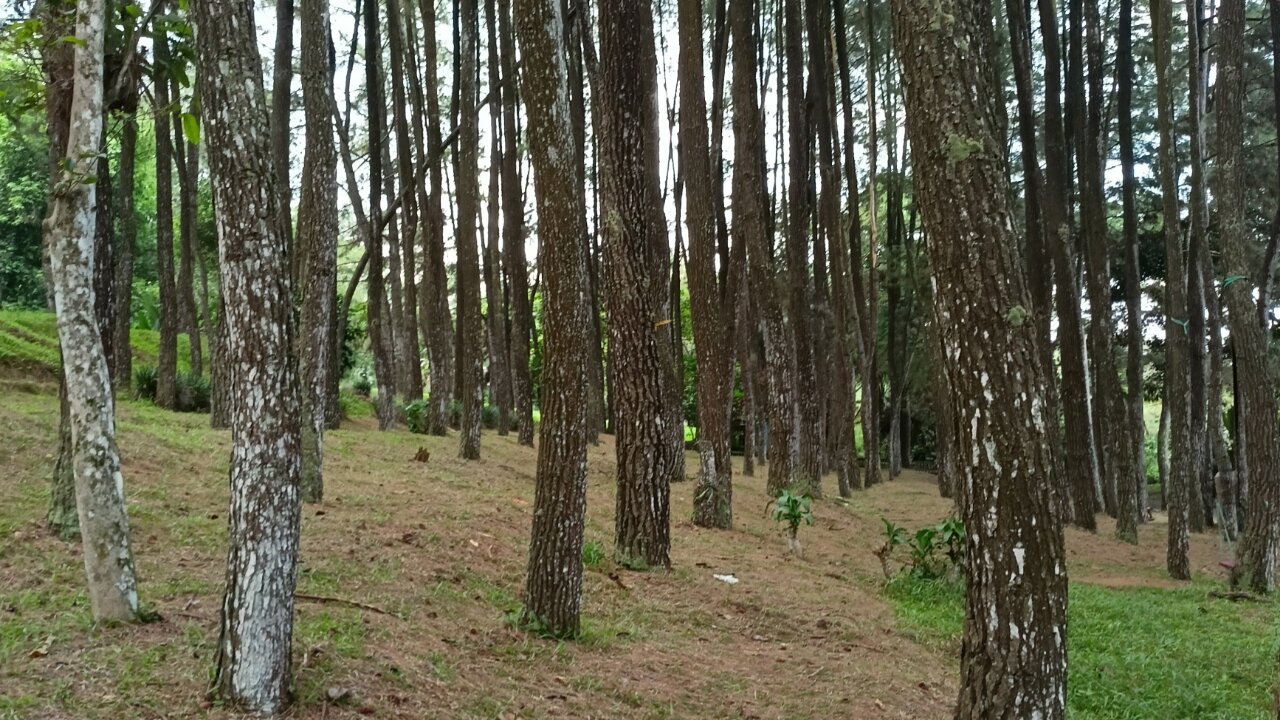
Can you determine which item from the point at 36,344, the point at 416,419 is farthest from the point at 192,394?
the point at 416,419

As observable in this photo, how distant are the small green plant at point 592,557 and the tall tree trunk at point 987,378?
14.2ft

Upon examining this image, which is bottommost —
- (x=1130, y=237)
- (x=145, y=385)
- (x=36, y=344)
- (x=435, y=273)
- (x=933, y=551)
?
(x=933, y=551)

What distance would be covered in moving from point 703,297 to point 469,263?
192 inches

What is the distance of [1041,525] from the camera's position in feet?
12.5

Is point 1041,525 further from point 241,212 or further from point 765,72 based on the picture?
point 765,72

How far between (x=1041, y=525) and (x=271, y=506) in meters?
3.20

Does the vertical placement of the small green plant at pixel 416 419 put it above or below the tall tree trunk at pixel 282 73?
below

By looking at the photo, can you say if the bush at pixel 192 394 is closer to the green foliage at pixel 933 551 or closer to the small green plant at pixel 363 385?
the small green plant at pixel 363 385

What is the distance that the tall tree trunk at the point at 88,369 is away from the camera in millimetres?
4449

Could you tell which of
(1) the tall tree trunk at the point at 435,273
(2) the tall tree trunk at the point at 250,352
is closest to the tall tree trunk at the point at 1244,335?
(2) the tall tree trunk at the point at 250,352

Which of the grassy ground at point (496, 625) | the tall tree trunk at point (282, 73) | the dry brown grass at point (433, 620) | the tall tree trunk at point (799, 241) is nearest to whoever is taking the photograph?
the dry brown grass at point (433, 620)

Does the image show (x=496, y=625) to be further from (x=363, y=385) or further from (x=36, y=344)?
(x=363, y=385)

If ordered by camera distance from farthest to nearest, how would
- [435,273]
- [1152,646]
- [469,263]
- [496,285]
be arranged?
[496,285], [435,273], [469,263], [1152,646]

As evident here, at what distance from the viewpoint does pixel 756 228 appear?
1310cm
